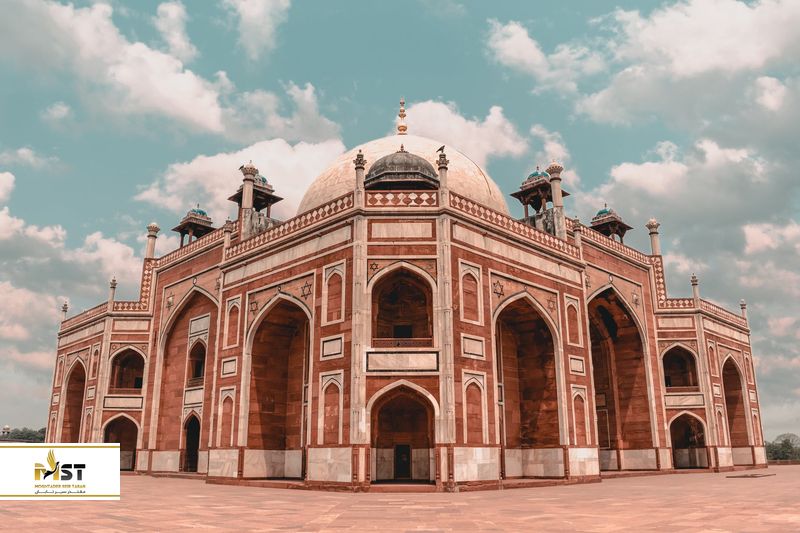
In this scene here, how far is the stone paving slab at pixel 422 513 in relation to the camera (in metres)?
8.78

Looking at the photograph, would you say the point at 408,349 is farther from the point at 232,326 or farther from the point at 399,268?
the point at 232,326

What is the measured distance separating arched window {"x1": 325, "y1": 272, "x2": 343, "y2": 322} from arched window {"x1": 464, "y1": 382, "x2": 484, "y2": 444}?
432 cm

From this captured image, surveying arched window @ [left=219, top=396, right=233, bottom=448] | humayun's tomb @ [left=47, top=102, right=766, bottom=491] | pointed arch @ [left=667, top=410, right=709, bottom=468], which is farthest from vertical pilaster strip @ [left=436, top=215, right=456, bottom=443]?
pointed arch @ [left=667, top=410, right=709, bottom=468]

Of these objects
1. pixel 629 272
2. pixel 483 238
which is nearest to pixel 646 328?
pixel 629 272

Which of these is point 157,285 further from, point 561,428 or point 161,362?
point 561,428

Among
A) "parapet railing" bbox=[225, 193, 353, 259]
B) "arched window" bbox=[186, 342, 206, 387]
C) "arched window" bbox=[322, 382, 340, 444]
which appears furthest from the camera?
"arched window" bbox=[186, 342, 206, 387]

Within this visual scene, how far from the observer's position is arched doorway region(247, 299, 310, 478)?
21516 mm

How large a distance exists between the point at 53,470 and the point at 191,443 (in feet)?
55.1

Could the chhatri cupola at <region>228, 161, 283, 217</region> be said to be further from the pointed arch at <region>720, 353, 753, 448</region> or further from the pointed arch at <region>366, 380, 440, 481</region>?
the pointed arch at <region>720, 353, 753, 448</region>

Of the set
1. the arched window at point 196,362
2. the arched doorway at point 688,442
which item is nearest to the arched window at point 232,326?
the arched window at point 196,362

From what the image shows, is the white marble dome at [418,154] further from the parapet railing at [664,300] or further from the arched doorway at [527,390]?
the parapet railing at [664,300]

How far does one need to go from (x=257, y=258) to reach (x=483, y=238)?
323 inches

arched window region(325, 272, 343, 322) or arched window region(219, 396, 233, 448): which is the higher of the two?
arched window region(325, 272, 343, 322)

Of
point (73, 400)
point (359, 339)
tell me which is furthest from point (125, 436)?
point (359, 339)
